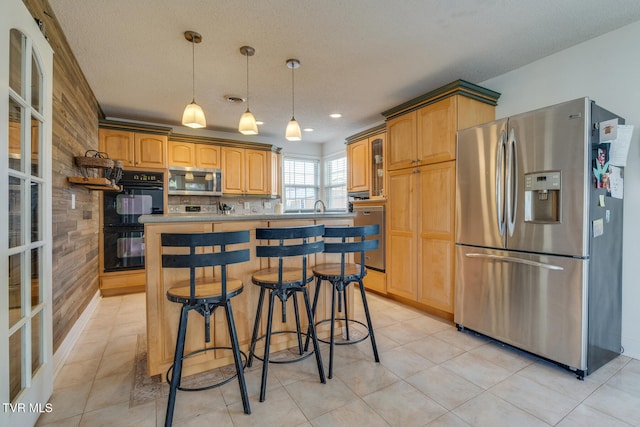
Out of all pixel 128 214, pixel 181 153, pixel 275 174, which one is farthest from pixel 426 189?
pixel 128 214

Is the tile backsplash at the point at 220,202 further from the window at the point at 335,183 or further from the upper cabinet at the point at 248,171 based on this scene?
the window at the point at 335,183

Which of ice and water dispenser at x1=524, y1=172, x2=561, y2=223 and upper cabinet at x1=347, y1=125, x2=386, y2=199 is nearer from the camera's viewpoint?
ice and water dispenser at x1=524, y1=172, x2=561, y2=223

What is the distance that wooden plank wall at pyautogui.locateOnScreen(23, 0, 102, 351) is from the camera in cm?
→ 212

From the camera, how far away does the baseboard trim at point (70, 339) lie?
2.06 m

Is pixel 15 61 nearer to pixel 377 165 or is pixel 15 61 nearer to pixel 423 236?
pixel 423 236

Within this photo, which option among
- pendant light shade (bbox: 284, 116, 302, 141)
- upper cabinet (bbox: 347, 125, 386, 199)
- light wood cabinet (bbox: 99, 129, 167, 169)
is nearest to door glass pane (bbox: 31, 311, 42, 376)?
pendant light shade (bbox: 284, 116, 302, 141)

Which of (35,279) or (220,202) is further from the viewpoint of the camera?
(220,202)

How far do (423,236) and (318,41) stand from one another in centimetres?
207

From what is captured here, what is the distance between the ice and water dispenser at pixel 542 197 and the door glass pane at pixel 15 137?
3022 millimetres

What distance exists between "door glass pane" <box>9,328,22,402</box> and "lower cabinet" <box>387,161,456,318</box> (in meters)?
3.02

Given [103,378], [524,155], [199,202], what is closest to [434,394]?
[524,155]

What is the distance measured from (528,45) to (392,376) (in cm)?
274

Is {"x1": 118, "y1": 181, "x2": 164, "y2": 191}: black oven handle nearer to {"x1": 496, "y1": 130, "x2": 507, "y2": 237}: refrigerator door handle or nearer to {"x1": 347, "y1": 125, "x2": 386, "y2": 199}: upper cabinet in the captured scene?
{"x1": 347, "y1": 125, "x2": 386, "y2": 199}: upper cabinet

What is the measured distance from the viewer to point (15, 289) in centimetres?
141
